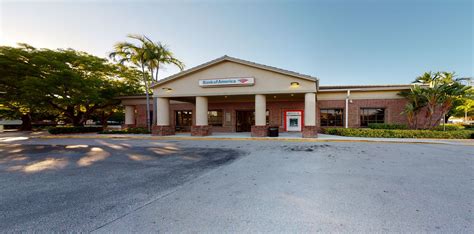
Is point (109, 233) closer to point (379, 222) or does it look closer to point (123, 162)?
point (379, 222)

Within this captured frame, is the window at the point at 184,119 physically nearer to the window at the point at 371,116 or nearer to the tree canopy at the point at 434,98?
the window at the point at 371,116

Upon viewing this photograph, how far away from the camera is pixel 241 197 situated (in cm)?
355

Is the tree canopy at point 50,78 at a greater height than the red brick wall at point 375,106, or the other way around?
the tree canopy at point 50,78

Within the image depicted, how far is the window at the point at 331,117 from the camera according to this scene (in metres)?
16.5

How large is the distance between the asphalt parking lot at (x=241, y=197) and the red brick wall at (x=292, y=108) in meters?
10.4

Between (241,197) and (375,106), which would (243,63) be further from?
(375,106)

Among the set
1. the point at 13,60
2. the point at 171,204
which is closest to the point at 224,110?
the point at 171,204

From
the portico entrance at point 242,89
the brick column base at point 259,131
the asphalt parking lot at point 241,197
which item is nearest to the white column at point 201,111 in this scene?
the portico entrance at point 242,89

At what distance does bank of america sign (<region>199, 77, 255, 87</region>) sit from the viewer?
13216mm

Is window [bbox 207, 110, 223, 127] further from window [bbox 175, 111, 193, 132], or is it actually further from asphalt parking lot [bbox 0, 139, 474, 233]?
asphalt parking lot [bbox 0, 139, 474, 233]

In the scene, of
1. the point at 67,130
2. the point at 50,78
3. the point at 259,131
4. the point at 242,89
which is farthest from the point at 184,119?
the point at 50,78

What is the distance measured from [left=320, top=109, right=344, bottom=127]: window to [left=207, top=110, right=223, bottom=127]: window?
404 inches

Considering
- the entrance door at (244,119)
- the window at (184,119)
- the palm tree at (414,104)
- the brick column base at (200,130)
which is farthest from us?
the window at (184,119)

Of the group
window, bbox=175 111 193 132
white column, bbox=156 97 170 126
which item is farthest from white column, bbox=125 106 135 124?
white column, bbox=156 97 170 126
